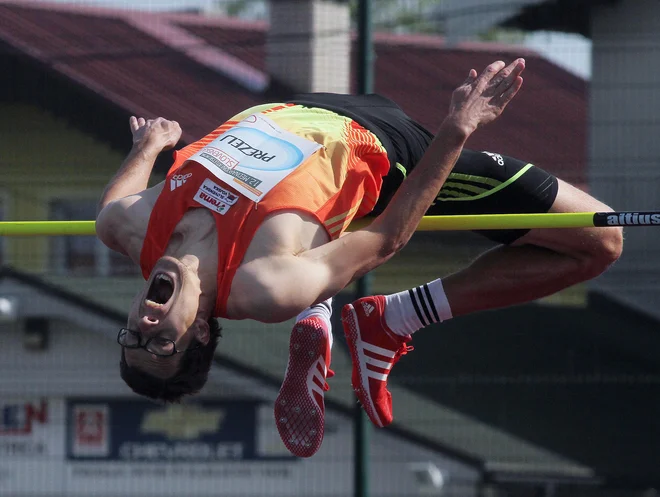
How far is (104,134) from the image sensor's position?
5996 millimetres

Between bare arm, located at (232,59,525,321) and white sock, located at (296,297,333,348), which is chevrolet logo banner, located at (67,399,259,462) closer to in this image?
white sock, located at (296,297,333,348)

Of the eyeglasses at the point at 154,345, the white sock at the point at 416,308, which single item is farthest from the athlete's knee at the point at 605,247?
the eyeglasses at the point at 154,345

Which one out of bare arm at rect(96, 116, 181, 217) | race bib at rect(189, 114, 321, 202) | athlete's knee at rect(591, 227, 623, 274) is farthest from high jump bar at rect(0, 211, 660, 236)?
bare arm at rect(96, 116, 181, 217)

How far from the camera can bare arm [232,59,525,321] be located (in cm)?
279

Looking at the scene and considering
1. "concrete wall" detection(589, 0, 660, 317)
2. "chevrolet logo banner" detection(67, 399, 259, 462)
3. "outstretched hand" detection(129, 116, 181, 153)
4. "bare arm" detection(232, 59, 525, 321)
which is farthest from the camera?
"chevrolet logo banner" detection(67, 399, 259, 462)

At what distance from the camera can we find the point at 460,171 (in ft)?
10.6

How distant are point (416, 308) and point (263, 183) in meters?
0.83

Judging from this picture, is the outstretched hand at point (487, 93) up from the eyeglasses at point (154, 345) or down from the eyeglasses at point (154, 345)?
up

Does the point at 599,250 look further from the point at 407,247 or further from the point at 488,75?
the point at 407,247

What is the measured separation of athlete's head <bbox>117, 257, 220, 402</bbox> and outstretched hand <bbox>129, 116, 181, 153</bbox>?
2.31ft

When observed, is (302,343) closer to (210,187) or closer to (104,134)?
(210,187)

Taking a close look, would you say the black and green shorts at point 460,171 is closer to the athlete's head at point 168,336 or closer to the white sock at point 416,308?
the white sock at point 416,308

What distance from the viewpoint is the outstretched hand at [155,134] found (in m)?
3.49

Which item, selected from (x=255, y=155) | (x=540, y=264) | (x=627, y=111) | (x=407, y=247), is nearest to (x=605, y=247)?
(x=540, y=264)
